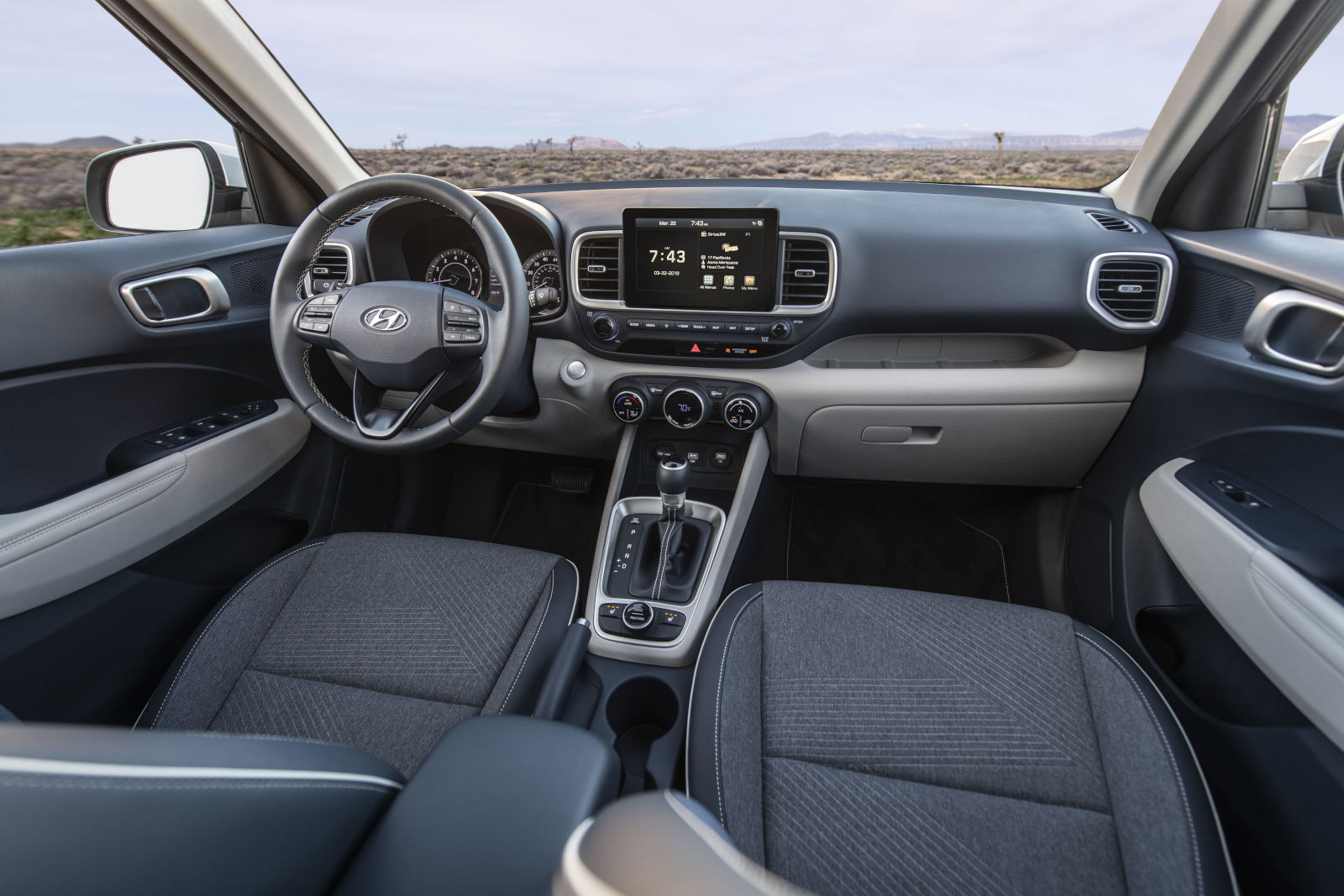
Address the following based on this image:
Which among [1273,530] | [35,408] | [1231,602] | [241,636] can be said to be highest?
[35,408]

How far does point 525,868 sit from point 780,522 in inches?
80.4

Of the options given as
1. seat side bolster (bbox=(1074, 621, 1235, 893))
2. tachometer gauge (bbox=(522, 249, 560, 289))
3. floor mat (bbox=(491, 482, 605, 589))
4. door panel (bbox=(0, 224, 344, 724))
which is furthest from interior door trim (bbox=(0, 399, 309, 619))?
seat side bolster (bbox=(1074, 621, 1235, 893))

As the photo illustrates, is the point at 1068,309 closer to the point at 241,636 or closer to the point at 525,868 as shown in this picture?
the point at 525,868

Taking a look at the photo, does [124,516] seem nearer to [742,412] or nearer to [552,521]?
[552,521]

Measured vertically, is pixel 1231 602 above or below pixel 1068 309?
below

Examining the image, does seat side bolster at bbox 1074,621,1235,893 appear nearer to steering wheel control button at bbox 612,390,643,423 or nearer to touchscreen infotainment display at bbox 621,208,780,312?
touchscreen infotainment display at bbox 621,208,780,312

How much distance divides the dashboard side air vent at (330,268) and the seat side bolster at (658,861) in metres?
1.81

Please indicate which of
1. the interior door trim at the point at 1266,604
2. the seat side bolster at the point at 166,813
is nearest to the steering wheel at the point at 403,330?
the seat side bolster at the point at 166,813

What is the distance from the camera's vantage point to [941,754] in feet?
4.12

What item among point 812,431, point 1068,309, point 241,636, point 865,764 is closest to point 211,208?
point 241,636

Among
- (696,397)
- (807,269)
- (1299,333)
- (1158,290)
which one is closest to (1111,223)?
(1158,290)

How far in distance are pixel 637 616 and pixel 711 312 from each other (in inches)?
33.3

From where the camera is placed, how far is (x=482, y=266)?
2123 millimetres

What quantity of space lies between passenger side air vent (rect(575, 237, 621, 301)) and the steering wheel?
0.48m
